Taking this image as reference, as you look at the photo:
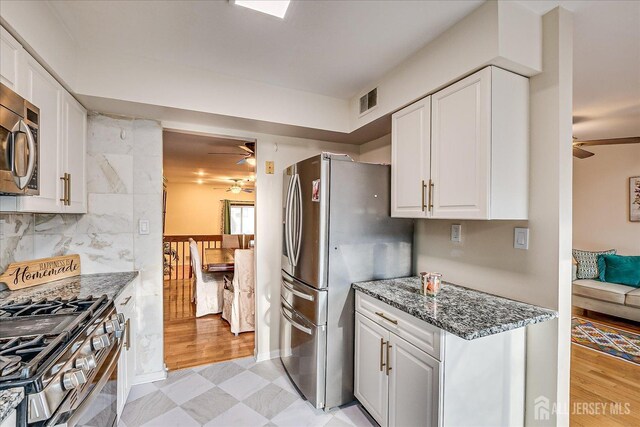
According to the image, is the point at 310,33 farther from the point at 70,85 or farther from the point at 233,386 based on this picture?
the point at 233,386

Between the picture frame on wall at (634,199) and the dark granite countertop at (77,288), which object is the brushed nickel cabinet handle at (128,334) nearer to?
the dark granite countertop at (77,288)

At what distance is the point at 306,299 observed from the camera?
2.20 metres

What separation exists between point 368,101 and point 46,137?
86.0 inches

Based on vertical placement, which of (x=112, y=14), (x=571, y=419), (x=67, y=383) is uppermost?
(x=112, y=14)

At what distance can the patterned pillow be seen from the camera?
4.18 m

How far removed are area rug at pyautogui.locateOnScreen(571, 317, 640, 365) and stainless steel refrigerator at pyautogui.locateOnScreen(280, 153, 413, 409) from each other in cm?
245

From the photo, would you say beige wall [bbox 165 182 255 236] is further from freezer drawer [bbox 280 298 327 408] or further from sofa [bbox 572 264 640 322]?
sofa [bbox 572 264 640 322]

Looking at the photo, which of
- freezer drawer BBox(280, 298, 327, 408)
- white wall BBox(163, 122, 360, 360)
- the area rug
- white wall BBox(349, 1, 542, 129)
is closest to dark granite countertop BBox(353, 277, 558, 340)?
freezer drawer BBox(280, 298, 327, 408)

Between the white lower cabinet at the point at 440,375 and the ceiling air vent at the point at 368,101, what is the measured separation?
1.60m

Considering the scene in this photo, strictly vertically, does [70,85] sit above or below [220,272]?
above

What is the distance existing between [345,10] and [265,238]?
197 cm

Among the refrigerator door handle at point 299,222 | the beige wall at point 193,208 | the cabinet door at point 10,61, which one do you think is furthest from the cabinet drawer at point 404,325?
the beige wall at point 193,208

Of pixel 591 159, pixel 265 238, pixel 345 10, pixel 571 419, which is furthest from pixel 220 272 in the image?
pixel 591 159

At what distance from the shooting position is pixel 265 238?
2.89 m
